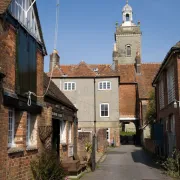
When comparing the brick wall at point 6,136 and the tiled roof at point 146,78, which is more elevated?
the tiled roof at point 146,78

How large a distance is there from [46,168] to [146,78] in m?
38.8

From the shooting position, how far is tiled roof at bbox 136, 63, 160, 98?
44.0 m

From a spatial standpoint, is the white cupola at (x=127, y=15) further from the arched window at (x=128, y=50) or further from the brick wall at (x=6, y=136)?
the brick wall at (x=6, y=136)

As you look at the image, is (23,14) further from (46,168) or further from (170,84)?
(170,84)

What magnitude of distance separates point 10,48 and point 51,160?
13.5 ft

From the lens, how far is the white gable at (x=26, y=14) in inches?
376

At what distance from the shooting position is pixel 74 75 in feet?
136

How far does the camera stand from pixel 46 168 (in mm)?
10258

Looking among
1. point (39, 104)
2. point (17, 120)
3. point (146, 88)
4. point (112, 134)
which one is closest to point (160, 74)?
point (39, 104)

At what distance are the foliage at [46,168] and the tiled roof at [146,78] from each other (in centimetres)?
3337

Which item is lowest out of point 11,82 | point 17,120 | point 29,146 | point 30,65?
point 29,146

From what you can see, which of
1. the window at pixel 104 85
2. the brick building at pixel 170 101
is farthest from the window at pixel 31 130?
the window at pixel 104 85

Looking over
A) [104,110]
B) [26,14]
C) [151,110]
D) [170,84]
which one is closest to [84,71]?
[104,110]

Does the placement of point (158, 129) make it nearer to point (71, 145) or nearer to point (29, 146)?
point (71, 145)
